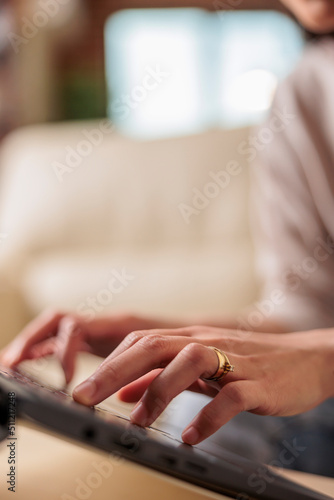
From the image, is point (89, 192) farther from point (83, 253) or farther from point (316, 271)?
point (316, 271)

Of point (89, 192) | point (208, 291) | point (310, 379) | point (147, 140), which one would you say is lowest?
point (208, 291)

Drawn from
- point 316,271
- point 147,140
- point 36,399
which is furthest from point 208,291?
point 36,399

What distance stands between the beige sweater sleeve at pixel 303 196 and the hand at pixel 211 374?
1.13 ft

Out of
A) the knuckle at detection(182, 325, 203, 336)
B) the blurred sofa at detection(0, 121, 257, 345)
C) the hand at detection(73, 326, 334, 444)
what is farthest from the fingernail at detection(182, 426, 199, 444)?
the blurred sofa at detection(0, 121, 257, 345)

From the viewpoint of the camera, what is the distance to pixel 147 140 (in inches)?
80.2

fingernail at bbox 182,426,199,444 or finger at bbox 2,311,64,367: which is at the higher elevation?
fingernail at bbox 182,426,199,444

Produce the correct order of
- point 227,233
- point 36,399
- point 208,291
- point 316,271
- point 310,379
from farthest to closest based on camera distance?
point 227,233
point 208,291
point 316,271
point 310,379
point 36,399

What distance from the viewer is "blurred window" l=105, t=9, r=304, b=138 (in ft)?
15.2

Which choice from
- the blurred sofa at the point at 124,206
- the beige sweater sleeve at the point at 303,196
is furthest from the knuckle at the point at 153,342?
the blurred sofa at the point at 124,206

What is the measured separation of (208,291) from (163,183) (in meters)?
0.44

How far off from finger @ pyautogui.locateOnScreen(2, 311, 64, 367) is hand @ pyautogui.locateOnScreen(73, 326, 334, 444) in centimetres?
23

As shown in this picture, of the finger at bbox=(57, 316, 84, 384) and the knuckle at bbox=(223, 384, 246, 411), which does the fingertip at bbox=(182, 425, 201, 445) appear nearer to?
the knuckle at bbox=(223, 384, 246, 411)

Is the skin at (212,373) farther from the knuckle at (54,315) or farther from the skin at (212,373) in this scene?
the knuckle at (54,315)

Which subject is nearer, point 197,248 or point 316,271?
point 316,271
